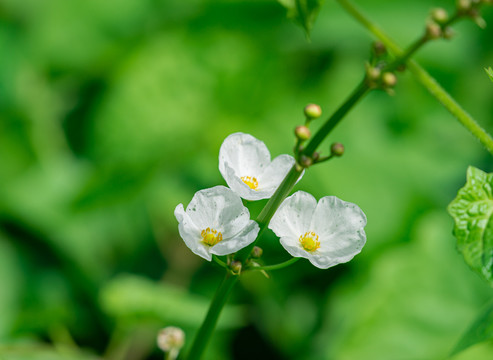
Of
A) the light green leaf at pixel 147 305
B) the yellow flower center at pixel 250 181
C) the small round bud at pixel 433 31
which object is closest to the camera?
the small round bud at pixel 433 31

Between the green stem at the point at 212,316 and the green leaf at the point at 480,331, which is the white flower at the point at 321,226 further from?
the green leaf at the point at 480,331

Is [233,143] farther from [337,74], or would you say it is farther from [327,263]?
[337,74]

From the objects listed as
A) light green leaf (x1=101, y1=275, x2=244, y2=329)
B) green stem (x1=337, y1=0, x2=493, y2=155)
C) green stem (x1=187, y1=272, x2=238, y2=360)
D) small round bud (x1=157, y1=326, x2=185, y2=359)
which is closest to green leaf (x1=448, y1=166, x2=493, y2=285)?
green stem (x1=337, y1=0, x2=493, y2=155)

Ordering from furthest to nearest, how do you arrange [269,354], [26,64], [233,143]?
[26,64] < [269,354] < [233,143]

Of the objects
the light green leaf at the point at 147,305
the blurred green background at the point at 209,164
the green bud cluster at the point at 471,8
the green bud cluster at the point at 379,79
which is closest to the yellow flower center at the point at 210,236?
the green bud cluster at the point at 379,79

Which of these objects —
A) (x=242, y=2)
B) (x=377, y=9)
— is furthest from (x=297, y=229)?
(x=377, y=9)

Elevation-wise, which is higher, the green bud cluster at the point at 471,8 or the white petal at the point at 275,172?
→ the green bud cluster at the point at 471,8
